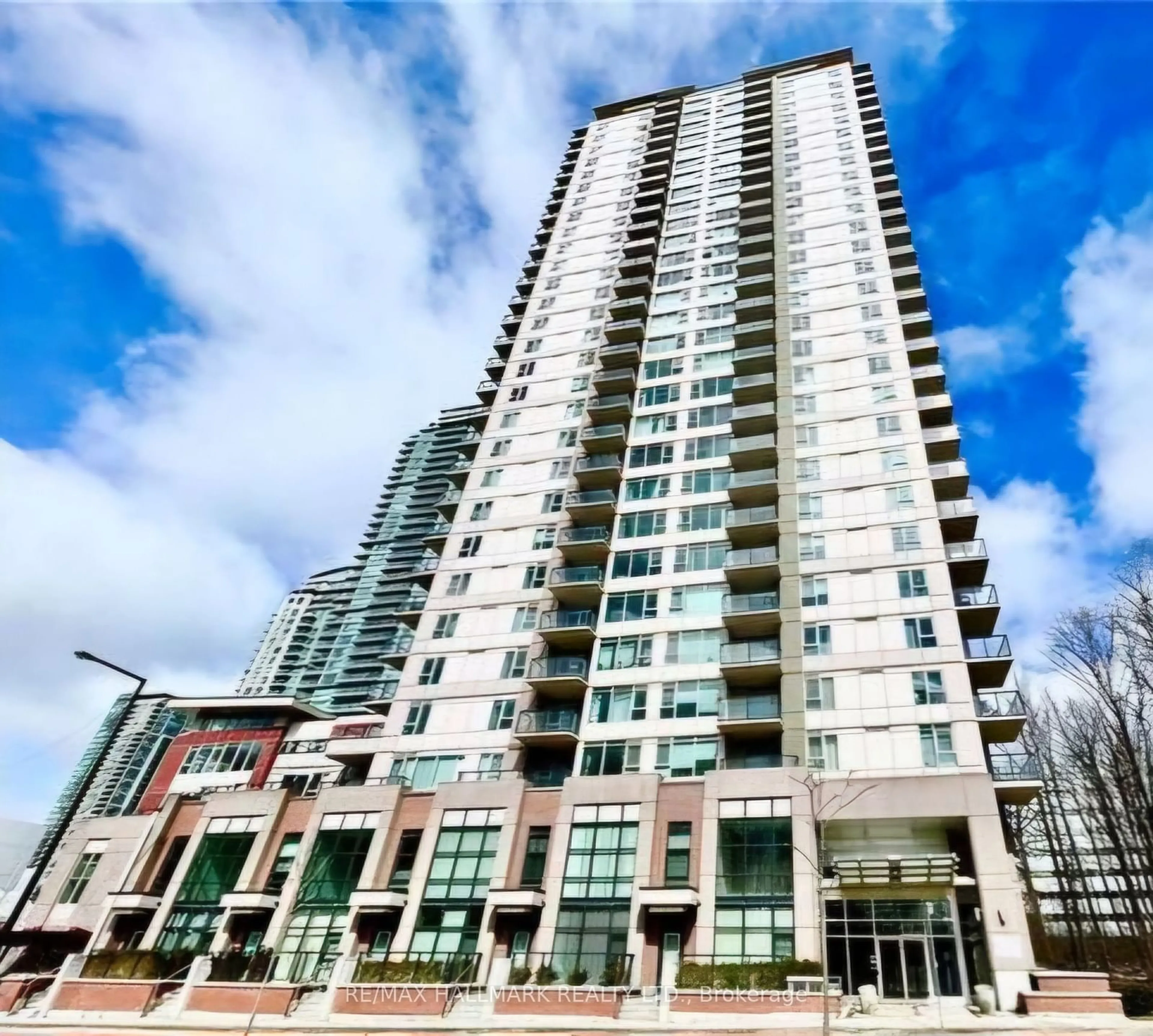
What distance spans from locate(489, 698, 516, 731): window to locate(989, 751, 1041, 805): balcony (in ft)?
74.9

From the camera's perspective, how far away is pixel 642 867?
3462 cm

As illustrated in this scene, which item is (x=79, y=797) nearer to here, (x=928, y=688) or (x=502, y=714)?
(x=502, y=714)

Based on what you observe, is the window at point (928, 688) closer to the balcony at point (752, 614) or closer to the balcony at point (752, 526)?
the balcony at point (752, 614)

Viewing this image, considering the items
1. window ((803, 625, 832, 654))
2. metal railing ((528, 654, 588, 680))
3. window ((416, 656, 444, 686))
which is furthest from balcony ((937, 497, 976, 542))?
window ((416, 656, 444, 686))

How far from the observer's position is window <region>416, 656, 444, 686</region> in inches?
1816

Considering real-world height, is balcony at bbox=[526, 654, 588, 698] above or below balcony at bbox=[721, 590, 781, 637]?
below

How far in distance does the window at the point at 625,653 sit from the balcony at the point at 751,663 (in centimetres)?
414

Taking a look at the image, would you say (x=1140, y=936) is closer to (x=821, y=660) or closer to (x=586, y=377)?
(x=821, y=660)

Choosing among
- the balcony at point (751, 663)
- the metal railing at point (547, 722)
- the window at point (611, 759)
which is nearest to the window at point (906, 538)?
the balcony at point (751, 663)

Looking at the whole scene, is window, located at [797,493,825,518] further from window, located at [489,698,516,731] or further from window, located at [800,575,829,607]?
window, located at [489,698,516,731]

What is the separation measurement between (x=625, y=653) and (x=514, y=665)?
20.7 feet

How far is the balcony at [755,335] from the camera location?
5631 cm

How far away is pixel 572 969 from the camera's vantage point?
32625mm

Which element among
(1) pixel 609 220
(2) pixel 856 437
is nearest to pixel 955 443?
(2) pixel 856 437
